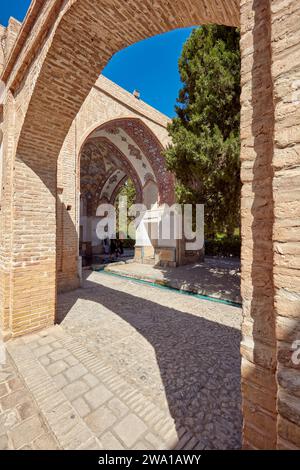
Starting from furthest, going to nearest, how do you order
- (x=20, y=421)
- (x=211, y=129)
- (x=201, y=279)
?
(x=201, y=279), (x=211, y=129), (x=20, y=421)

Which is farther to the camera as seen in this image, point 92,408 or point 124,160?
point 124,160

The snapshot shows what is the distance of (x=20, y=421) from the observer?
2.07 metres

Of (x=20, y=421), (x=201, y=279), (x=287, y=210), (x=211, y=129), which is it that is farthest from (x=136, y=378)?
(x=211, y=129)

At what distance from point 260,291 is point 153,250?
1084cm

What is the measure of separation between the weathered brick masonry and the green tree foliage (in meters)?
3.58

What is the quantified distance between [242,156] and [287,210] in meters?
0.51

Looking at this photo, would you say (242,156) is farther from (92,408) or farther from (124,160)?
(124,160)

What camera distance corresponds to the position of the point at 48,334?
3.80 meters

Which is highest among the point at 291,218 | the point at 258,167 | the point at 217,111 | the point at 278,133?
the point at 217,111

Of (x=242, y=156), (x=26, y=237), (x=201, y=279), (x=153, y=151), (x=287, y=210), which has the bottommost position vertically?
(x=201, y=279)

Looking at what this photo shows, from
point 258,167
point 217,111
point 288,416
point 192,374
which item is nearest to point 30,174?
point 258,167

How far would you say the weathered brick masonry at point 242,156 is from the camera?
1.06m

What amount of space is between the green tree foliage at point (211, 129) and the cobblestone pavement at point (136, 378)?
10.8ft

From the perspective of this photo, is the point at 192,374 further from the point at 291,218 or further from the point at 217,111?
the point at 217,111
